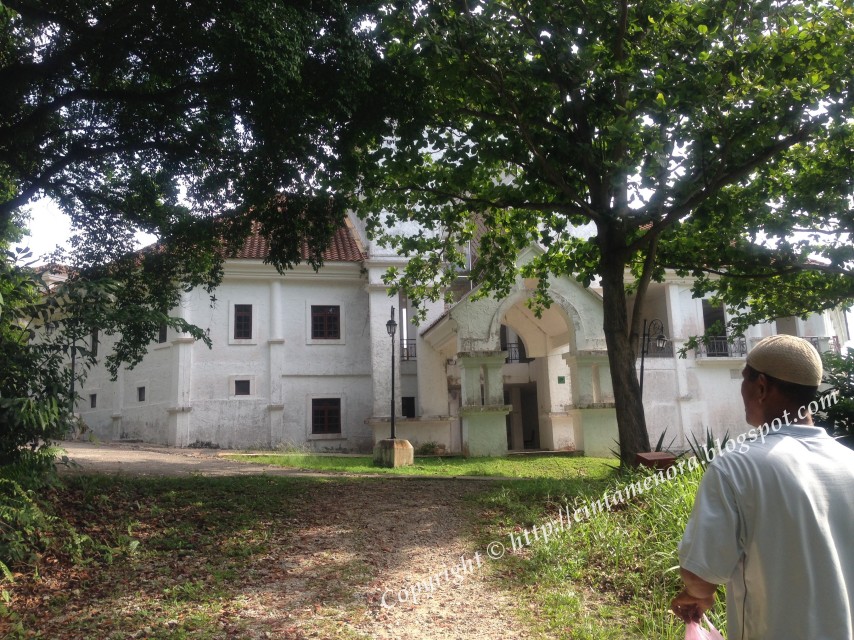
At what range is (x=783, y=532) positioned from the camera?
206cm

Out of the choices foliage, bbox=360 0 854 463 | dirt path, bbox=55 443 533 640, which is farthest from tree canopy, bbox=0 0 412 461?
dirt path, bbox=55 443 533 640

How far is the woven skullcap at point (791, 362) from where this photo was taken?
2234mm

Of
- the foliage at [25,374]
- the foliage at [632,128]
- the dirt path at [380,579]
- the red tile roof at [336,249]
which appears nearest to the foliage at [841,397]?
the foliage at [632,128]

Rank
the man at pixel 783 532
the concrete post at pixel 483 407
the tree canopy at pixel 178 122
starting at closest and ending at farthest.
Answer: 1. the man at pixel 783 532
2. the tree canopy at pixel 178 122
3. the concrete post at pixel 483 407

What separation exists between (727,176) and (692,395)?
16.2 metres

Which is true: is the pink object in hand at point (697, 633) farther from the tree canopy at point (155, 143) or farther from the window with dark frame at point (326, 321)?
the window with dark frame at point (326, 321)

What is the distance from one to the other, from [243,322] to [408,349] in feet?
19.4

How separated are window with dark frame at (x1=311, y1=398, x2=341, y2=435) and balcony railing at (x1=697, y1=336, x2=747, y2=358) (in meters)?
13.1

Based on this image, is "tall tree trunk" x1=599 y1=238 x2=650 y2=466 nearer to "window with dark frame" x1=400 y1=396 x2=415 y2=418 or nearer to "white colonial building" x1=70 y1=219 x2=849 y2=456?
"white colonial building" x1=70 y1=219 x2=849 y2=456

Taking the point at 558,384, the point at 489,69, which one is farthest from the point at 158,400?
the point at 489,69

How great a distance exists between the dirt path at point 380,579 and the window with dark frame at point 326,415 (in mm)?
14366

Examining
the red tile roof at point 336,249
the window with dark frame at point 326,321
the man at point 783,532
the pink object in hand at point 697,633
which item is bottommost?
the pink object in hand at point 697,633

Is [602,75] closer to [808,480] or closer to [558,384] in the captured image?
[808,480]

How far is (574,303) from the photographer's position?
18.6 m
